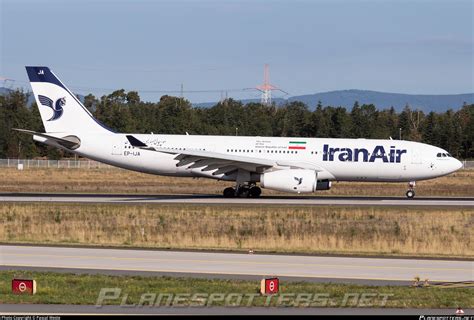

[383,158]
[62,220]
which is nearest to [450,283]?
[62,220]

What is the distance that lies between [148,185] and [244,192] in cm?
1549

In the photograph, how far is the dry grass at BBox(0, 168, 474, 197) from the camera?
56562 millimetres

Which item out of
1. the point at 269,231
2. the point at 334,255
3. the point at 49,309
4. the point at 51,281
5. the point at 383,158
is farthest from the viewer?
the point at 383,158

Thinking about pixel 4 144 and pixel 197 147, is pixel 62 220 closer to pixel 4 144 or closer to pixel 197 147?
pixel 197 147

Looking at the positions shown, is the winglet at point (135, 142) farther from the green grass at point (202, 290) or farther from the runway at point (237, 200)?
the green grass at point (202, 290)

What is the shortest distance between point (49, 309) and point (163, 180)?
50764 mm

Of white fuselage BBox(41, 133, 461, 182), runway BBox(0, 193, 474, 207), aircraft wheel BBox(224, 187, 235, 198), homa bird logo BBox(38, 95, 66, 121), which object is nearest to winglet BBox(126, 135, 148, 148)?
white fuselage BBox(41, 133, 461, 182)

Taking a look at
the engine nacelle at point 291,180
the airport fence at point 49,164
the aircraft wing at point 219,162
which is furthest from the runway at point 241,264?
the airport fence at point 49,164

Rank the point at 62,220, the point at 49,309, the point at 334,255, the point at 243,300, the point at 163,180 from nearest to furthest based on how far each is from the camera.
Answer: the point at 49,309, the point at 243,300, the point at 334,255, the point at 62,220, the point at 163,180

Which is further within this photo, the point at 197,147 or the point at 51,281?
the point at 197,147

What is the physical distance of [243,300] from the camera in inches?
711

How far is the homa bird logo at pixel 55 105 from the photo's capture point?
51353 millimetres

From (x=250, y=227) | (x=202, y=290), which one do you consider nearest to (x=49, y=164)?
(x=250, y=227)

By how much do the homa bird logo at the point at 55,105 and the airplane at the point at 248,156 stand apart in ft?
0.20
